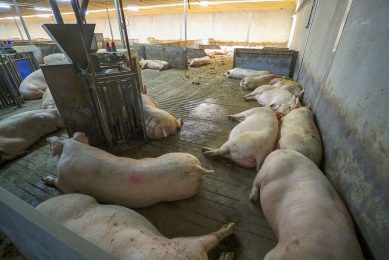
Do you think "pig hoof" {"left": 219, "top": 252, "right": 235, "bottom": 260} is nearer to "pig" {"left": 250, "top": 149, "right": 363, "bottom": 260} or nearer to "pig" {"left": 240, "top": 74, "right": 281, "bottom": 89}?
"pig" {"left": 250, "top": 149, "right": 363, "bottom": 260}

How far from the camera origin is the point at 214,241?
1.64 metres

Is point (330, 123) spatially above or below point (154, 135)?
above

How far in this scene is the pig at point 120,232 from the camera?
126 centimetres

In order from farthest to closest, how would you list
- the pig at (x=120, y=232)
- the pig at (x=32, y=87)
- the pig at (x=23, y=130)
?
the pig at (x=32, y=87) < the pig at (x=23, y=130) < the pig at (x=120, y=232)

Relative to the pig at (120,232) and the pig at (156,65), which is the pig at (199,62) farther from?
the pig at (120,232)

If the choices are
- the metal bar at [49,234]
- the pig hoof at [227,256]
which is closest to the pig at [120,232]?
the pig hoof at [227,256]

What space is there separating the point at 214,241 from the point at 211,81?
236 inches

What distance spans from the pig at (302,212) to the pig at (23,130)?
11.8 ft

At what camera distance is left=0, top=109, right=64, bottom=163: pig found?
116 inches

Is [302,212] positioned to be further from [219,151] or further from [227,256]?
[219,151]

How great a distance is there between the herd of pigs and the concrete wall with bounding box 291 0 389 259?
0.49 ft

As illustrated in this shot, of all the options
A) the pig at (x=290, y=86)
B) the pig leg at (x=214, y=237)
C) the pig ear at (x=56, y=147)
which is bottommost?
the pig leg at (x=214, y=237)

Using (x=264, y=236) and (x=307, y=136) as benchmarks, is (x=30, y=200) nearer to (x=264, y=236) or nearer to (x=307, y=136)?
(x=264, y=236)

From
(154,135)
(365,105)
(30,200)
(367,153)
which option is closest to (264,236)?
(367,153)
